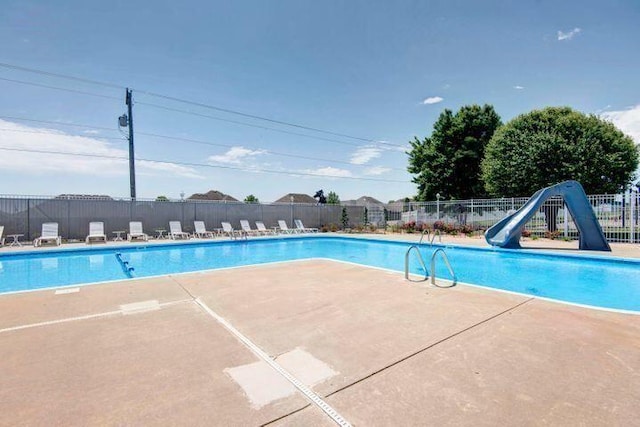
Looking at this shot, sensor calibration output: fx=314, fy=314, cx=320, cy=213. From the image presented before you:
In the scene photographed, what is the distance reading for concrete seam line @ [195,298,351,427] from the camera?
2.24 metres

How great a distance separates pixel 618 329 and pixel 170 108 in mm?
22837

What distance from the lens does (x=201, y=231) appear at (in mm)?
18141

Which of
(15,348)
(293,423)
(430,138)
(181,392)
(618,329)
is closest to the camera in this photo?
(293,423)

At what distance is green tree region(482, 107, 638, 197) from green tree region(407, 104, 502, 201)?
17.2 feet

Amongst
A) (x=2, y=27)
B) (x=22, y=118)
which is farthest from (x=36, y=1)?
(x=22, y=118)

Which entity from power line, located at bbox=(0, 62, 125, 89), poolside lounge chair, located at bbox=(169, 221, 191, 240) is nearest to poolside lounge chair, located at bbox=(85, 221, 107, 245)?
poolside lounge chair, located at bbox=(169, 221, 191, 240)

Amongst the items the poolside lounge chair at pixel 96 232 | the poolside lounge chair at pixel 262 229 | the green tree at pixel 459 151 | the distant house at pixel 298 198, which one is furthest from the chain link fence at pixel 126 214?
the distant house at pixel 298 198

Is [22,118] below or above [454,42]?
below

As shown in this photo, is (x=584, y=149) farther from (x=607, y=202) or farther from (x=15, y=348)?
(x=15, y=348)

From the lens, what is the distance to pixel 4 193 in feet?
46.3

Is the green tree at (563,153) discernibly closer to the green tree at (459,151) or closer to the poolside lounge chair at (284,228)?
the green tree at (459,151)

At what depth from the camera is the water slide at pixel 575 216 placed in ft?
38.9

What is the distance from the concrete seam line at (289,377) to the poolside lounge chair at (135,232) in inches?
543

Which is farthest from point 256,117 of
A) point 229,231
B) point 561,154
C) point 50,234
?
point 561,154
